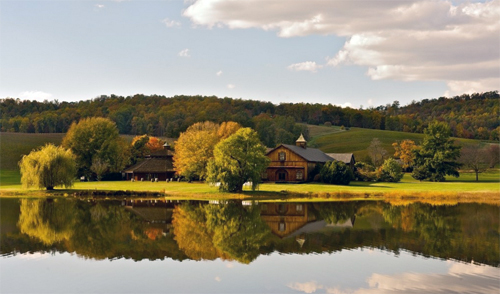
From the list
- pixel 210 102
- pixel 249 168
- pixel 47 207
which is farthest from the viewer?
pixel 210 102

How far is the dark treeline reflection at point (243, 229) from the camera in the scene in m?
28.5

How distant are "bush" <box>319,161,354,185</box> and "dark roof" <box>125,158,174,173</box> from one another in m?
26.4

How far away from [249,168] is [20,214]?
84.2 ft

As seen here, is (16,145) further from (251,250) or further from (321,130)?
(251,250)

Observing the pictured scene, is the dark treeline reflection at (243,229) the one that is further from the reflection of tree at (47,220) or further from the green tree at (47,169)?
the green tree at (47,169)

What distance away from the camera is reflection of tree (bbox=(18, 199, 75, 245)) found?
1324 inches

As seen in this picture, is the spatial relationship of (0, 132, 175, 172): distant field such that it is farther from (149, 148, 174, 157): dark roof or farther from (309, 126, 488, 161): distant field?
(309, 126, 488, 161): distant field

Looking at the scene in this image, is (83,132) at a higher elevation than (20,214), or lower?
higher

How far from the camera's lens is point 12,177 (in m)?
88.9

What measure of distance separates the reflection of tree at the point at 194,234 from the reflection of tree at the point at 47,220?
7180mm

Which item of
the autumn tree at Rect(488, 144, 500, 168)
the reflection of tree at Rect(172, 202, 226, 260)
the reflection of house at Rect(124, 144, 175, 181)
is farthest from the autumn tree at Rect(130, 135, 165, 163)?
the autumn tree at Rect(488, 144, 500, 168)

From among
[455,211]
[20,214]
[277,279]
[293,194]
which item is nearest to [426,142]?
[293,194]

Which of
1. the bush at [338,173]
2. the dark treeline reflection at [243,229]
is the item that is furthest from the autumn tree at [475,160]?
the dark treeline reflection at [243,229]

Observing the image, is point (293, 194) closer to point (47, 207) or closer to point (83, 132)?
point (47, 207)
